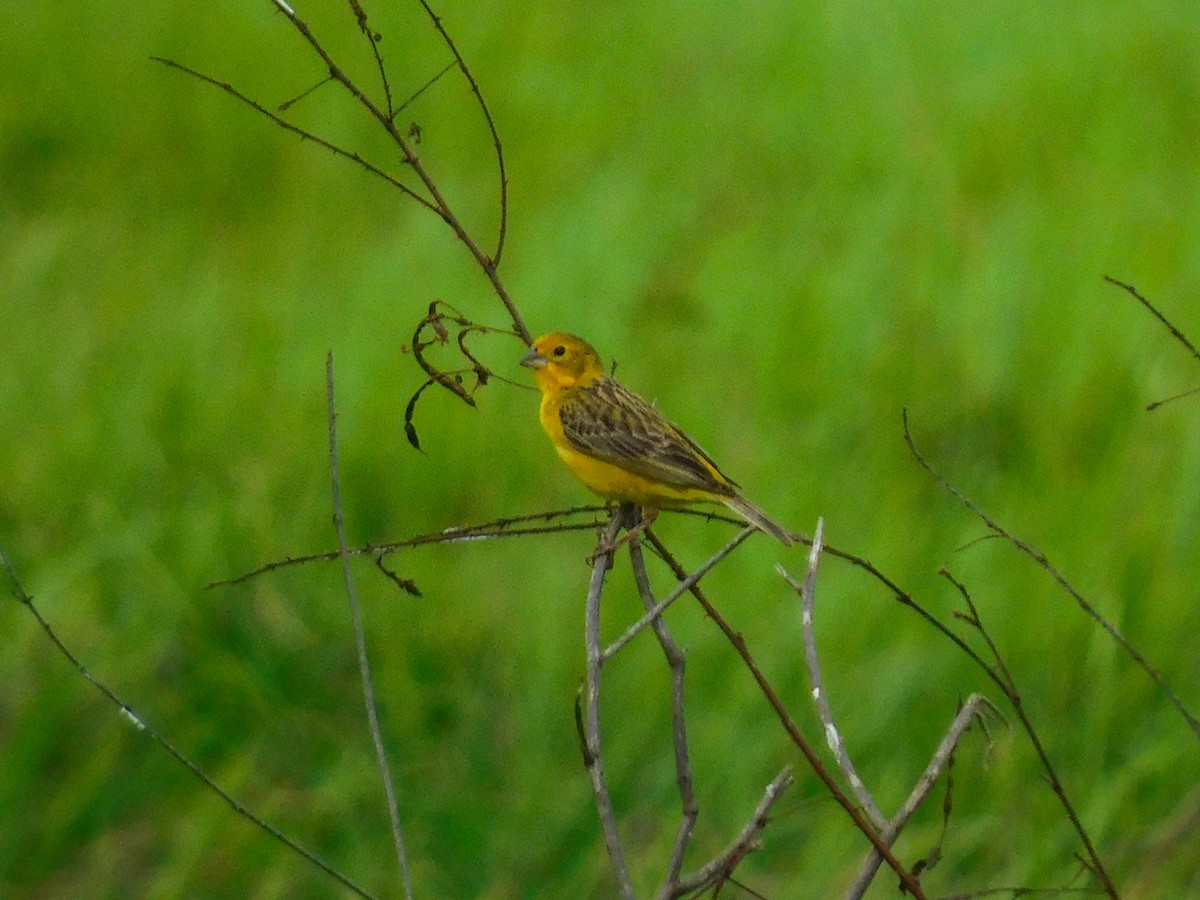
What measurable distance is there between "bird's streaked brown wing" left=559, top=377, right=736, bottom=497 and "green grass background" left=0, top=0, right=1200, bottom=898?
932mm

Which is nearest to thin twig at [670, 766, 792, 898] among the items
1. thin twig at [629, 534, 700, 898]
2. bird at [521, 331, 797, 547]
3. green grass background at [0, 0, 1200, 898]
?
thin twig at [629, 534, 700, 898]

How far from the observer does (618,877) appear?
190cm

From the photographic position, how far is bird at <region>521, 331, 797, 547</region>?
3416mm

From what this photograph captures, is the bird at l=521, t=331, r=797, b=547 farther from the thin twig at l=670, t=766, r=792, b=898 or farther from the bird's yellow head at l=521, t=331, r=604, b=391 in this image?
the thin twig at l=670, t=766, r=792, b=898

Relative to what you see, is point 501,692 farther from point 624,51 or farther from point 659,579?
point 624,51

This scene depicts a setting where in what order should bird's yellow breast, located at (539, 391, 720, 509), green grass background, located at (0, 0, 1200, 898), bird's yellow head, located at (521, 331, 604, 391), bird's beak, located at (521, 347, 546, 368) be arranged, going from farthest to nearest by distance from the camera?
green grass background, located at (0, 0, 1200, 898), bird's yellow head, located at (521, 331, 604, 391), bird's beak, located at (521, 347, 546, 368), bird's yellow breast, located at (539, 391, 720, 509)

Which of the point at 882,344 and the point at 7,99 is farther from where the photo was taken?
the point at 7,99

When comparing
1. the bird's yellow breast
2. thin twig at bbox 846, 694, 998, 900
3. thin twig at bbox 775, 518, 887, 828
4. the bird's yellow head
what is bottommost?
thin twig at bbox 846, 694, 998, 900

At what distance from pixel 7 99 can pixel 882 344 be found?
3.78 meters

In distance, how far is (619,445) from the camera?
11.5 feet

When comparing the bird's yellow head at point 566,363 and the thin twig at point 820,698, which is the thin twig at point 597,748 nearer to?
the thin twig at point 820,698

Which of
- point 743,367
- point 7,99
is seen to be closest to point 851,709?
point 743,367

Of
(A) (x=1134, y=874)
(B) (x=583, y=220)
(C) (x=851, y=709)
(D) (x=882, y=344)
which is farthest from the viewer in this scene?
(B) (x=583, y=220)

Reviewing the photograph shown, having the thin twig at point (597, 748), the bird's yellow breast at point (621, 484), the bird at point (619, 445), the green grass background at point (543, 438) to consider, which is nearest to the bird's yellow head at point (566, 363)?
the bird at point (619, 445)
